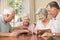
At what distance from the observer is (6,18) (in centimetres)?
179

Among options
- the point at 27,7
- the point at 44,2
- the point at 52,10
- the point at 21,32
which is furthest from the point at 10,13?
the point at 27,7

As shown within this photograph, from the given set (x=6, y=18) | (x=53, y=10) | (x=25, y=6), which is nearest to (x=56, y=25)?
(x=53, y=10)

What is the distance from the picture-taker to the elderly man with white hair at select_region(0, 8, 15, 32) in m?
1.76

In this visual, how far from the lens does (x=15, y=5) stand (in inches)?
171

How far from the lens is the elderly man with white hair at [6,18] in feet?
5.79

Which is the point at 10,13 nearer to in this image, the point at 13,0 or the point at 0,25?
the point at 0,25

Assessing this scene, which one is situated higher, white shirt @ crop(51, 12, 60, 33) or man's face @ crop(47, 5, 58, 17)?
man's face @ crop(47, 5, 58, 17)

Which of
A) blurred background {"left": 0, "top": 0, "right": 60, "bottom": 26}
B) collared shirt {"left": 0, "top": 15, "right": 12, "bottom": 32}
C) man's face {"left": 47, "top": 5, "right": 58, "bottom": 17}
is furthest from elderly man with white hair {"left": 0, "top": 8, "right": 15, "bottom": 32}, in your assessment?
blurred background {"left": 0, "top": 0, "right": 60, "bottom": 26}

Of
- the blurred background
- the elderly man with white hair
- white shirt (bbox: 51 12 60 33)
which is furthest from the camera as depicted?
the blurred background

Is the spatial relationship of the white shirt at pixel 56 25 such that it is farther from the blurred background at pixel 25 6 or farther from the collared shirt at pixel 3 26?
the blurred background at pixel 25 6

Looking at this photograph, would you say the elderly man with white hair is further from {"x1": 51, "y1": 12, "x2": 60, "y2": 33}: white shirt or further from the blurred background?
the blurred background

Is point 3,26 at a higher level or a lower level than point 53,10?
lower

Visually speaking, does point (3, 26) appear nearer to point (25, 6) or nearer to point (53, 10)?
point (53, 10)

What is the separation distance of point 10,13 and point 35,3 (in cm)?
234
